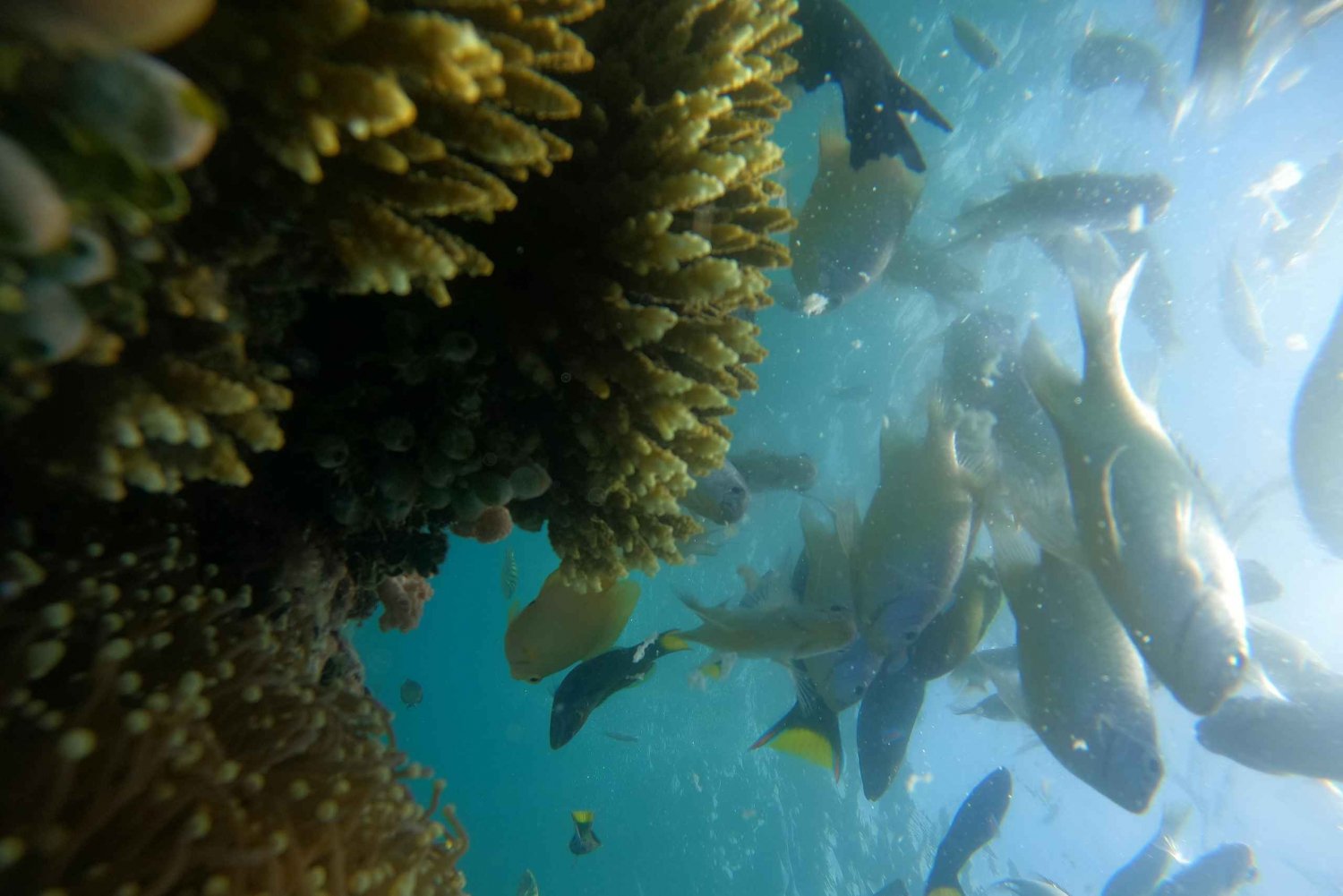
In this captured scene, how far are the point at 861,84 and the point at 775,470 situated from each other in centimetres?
733

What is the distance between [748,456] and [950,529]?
16.2ft

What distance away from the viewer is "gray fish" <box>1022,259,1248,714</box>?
520 cm

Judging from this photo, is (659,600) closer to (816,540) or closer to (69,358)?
(816,540)

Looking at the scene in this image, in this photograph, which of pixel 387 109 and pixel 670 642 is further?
pixel 670 642

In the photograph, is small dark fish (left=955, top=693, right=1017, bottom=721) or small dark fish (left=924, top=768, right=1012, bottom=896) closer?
small dark fish (left=924, top=768, right=1012, bottom=896)

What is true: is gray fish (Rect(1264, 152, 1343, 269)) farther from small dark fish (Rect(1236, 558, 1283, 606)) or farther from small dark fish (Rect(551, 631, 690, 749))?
small dark fish (Rect(551, 631, 690, 749))

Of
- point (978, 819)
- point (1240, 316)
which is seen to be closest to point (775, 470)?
point (978, 819)

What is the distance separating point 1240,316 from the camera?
15.4 meters

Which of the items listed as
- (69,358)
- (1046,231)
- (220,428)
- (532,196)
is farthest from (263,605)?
(1046,231)

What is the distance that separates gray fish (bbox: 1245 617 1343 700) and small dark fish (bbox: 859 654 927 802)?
26.8 feet

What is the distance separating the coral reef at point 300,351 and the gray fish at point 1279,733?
848cm

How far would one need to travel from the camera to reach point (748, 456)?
34.7 ft

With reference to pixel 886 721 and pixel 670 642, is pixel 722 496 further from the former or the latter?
Result: pixel 886 721

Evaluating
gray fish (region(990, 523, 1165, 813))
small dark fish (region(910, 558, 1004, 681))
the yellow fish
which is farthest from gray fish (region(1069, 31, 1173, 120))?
the yellow fish
